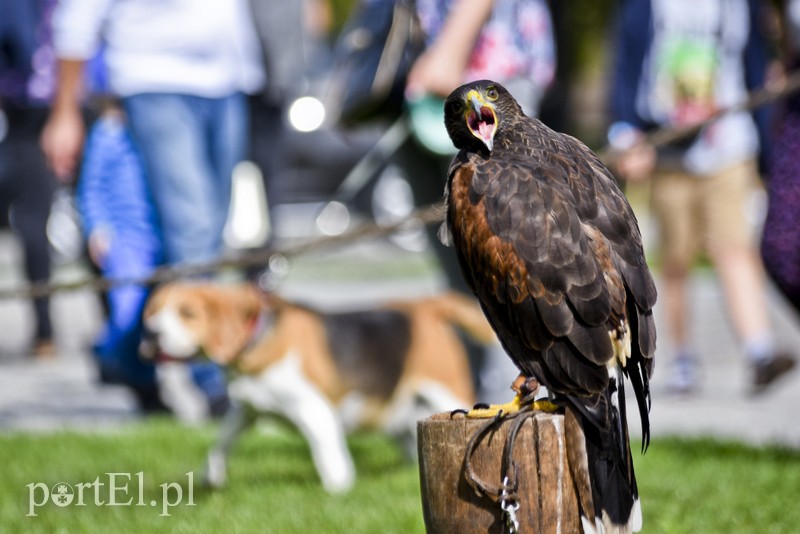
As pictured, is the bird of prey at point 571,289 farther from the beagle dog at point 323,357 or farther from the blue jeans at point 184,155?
the blue jeans at point 184,155

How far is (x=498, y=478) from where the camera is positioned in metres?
2.97

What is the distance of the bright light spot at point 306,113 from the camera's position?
7.46m

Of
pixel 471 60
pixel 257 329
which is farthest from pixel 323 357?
pixel 471 60

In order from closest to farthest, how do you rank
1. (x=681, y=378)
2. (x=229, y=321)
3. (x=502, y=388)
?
(x=229, y=321) → (x=502, y=388) → (x=681, y=378)

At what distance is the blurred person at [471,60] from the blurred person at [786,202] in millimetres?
1167

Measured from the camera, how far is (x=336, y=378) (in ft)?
18.7

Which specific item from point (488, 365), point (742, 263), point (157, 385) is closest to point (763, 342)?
point (742, 263)

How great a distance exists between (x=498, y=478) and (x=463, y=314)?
118 inches

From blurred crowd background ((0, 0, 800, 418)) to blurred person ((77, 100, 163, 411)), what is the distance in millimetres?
10

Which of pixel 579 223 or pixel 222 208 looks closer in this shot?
pixel 579 223

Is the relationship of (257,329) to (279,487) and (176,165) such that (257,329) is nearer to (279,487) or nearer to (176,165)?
(279,487)

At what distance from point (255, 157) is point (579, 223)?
4682 mm

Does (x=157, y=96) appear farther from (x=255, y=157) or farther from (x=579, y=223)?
(x=579, y=223)

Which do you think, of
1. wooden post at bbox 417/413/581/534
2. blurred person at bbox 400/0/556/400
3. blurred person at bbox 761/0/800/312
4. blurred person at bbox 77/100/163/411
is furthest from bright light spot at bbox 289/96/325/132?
wooden post at bbox 417/413/581/534
